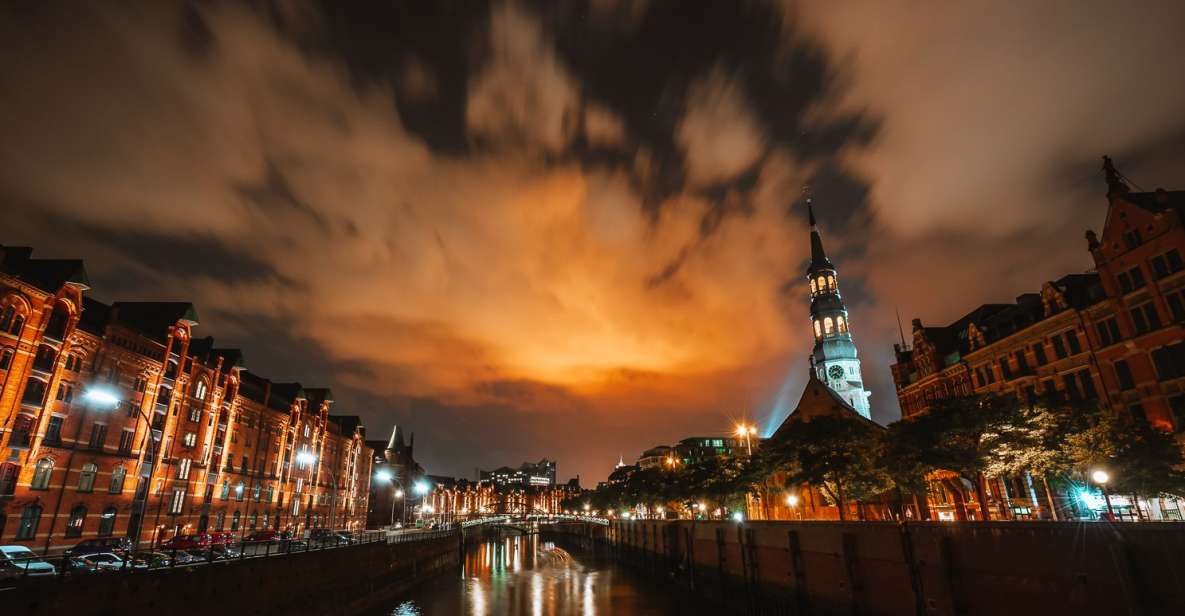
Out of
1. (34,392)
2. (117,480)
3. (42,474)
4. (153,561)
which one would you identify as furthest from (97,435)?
(153,561)

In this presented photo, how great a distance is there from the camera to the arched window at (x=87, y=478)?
51625mm

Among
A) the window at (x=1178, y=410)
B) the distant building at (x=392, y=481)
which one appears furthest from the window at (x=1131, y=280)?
the distant building at (x=392, y=481)

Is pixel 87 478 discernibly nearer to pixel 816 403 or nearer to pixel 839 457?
pixel 839 457

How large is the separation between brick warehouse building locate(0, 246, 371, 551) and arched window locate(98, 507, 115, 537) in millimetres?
134

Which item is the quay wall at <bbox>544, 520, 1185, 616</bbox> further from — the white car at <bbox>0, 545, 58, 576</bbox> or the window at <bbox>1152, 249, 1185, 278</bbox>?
the white car at <bbox>0, 545, 58, 576</bbox>

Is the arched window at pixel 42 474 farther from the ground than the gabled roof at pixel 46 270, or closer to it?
closer to it

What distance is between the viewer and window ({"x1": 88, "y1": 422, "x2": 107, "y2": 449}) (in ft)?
174

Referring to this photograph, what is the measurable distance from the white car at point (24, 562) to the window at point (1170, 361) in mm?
68689

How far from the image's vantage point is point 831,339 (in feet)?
493

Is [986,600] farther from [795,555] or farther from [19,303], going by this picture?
[19,303]

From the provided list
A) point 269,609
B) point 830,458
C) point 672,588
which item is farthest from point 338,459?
point 830,458

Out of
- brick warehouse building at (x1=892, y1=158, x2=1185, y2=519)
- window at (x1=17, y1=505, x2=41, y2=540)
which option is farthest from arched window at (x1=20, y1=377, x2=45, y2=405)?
brick warehouse building at (x1=892, y1=158, x2=1185, y2=519)

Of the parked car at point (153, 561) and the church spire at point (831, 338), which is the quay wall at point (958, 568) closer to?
the parked car at point (153, 561)

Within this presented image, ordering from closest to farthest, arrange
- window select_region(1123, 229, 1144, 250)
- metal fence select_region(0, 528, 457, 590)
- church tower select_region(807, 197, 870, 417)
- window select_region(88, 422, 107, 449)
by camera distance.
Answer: metal fence select_region(0, 528, 457, 590)
window select_region(1123, 229, 1144, 250)
window select_region(88, 422, 107, 449)
church tower select_region(807, 197, 870, 417)
